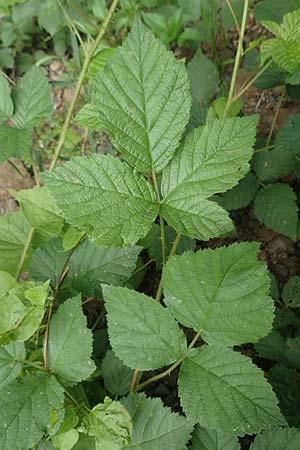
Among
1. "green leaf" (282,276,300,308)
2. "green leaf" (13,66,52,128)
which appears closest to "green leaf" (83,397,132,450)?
"green leaf" (282,276,300,308)

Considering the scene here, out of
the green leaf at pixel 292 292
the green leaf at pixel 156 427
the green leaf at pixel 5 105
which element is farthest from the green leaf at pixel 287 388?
the green leaf at pixel 5 105

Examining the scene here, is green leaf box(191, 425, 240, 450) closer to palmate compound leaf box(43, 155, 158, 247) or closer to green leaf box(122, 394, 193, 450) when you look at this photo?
green leaf box(122, 394, 193, 450)

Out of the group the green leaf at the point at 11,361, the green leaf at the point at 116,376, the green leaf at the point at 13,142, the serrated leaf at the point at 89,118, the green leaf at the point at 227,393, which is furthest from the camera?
the green leaf at the point at 13,142

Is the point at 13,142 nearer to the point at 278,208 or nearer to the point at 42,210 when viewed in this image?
the point at 42,210

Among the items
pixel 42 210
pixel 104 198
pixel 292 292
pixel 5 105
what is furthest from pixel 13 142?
pixel 292 292

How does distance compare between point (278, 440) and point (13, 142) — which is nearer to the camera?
point (278, 440)

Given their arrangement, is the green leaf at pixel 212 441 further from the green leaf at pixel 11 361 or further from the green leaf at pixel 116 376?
the green leaf at pixel 11 361
